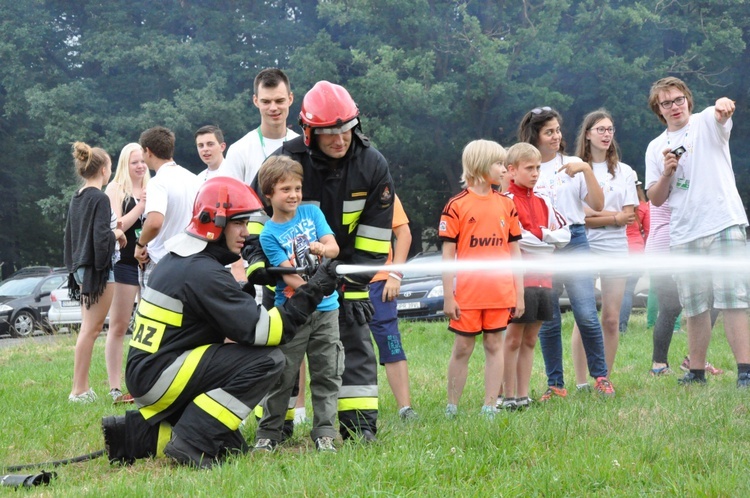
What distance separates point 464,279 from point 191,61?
23.4 m

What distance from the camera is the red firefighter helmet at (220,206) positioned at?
15.8 ft

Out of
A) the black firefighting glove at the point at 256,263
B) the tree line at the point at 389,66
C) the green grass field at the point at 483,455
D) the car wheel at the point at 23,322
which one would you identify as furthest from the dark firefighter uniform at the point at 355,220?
the tree line at the point at 389,66

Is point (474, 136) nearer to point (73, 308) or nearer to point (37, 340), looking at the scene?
point (73, 308)

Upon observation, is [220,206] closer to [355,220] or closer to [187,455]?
[355,220]

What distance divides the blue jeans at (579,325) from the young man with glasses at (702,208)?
648 millimetres

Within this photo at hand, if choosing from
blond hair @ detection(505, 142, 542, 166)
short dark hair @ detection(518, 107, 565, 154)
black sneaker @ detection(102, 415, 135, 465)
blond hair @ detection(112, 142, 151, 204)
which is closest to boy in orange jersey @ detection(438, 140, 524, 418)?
blond hair @ detection(505, 142, 542, 166)

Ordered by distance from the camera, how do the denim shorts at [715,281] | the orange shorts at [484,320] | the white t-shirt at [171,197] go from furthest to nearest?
1. the white t-shirt at [171,197]
2. the denim shorts at [715,281]
3. the orange shorts at [484,320]

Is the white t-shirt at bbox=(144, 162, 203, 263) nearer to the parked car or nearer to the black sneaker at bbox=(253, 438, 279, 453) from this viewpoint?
the black sneaker at bbox=(253, 438, 279, 453)

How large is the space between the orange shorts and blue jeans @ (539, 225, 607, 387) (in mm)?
799

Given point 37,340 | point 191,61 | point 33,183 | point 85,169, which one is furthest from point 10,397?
point 33,183

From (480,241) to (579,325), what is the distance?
3.78ft

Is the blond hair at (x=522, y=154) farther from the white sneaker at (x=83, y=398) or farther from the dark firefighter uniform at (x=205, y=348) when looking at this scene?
the white sneaker at (x=83, y=398)

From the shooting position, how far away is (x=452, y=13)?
1083 inches

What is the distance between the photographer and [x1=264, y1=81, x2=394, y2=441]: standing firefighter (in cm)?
512
